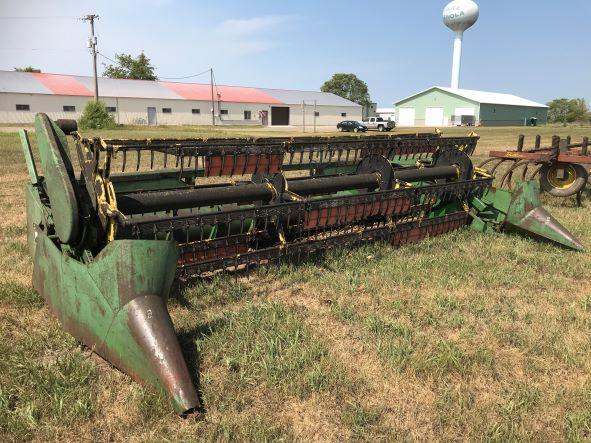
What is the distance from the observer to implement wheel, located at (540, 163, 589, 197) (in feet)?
26.1

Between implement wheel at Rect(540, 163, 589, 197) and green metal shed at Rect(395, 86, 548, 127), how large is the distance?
61613 millimetres

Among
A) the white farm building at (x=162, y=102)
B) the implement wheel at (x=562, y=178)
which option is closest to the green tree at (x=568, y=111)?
the white farm building at (x=162, y=102)

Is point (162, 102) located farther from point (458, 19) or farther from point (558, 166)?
point (458, 19)

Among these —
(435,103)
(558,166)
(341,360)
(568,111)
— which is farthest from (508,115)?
(341,360)

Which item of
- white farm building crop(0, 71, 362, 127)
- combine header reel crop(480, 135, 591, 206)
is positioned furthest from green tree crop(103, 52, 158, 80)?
combine header reel crop(480, 135, 591, 206)

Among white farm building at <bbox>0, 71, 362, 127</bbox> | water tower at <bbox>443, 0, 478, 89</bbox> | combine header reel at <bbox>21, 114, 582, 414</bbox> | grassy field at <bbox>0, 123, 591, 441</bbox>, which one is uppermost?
water tower at <bbox>443, 0, 478, 89</bbox>

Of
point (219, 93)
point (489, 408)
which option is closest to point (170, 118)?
point (219, 93)

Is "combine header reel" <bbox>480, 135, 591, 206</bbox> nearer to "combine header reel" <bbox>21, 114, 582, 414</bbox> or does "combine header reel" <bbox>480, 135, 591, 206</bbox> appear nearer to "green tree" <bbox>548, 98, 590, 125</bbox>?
"combine header reel" <bbox>21, 114, 582, 414</bbox>

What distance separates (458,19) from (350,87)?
81.0 feet

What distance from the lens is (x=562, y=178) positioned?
27.5 feet

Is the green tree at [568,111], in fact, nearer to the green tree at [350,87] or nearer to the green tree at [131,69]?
the green tree at [350,87]

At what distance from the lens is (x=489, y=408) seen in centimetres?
261

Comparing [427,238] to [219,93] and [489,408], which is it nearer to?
[489,408]

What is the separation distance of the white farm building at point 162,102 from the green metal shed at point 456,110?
12.4m
